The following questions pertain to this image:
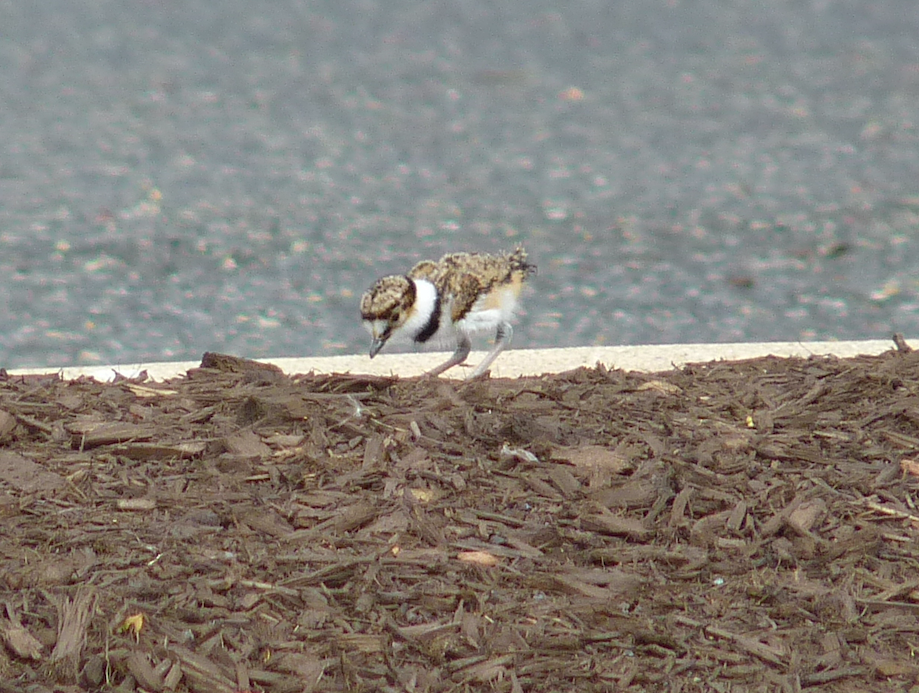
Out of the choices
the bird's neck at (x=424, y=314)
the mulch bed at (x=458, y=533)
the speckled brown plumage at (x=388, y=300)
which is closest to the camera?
the mulch bed at (x=458, y=533)

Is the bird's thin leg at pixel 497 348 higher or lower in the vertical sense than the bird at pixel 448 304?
lower

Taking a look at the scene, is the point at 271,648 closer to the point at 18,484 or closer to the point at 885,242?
the point at 18,484

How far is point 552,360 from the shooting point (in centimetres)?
543

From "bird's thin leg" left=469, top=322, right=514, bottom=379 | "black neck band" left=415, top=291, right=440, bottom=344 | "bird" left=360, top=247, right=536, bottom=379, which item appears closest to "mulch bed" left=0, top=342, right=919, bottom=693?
"bird's thin leg" left=469, top=322, right=514, bottom=379

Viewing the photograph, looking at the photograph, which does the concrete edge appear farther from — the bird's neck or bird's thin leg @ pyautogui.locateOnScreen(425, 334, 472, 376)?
the bird's neck

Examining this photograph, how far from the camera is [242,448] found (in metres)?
4.13

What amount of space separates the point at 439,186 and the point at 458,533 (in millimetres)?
7209

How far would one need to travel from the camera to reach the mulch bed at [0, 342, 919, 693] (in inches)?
125

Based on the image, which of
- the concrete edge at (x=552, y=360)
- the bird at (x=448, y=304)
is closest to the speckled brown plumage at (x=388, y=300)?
the bird at (x=448, y=304)

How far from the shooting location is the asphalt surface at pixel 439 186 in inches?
328

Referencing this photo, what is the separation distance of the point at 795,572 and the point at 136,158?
8.79 meters

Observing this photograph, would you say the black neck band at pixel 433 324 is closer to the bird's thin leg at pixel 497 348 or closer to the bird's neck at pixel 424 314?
the bird's neck at pixel 424 314

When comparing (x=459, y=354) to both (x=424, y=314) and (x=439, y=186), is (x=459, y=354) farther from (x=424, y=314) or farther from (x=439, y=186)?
(x=439, y=186)

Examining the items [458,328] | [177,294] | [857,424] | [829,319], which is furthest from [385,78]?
[857,424]
